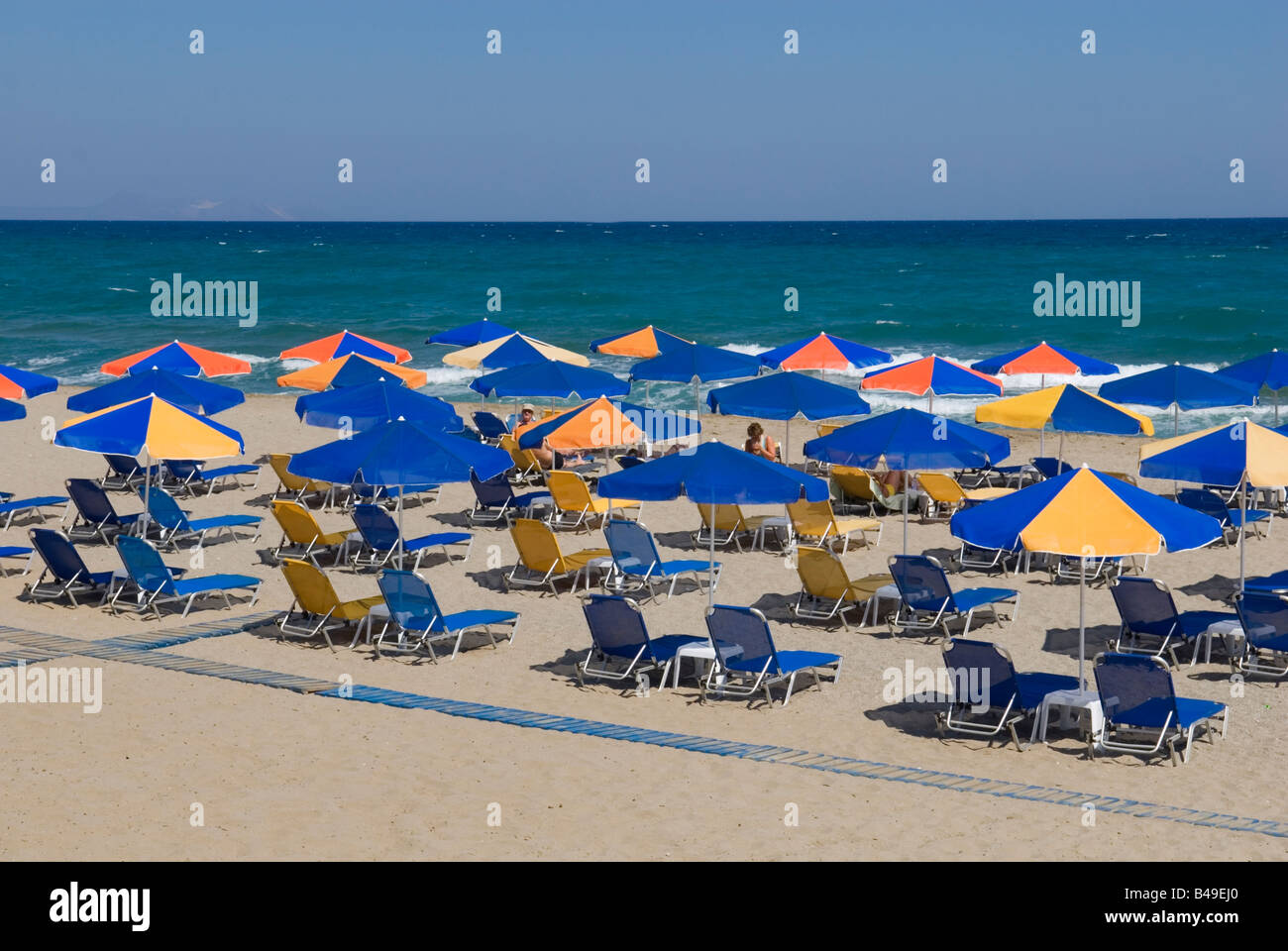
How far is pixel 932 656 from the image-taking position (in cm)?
998

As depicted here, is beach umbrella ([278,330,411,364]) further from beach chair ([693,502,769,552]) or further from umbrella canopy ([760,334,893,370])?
beach chair ([693,502,769,552])

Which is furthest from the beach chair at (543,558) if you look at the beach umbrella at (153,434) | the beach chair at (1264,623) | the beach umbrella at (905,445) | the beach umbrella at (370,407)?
the beach chair at (1264,623)

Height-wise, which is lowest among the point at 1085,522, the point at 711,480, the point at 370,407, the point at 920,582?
the point at 920,582

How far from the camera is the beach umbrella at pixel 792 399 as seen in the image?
13.4m

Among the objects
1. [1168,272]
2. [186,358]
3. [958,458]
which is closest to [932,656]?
[958,458]

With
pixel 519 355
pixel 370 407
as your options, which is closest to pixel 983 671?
pixel 370 407

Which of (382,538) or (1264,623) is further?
(382,538)

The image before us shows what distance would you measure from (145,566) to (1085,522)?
22.3 ft

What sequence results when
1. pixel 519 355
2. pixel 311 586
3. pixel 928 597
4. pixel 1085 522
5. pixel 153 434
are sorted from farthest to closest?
pixel 519 355 < pixel 153 434 < pixel 928 597 < pixel 311 586 < pixel 1085 522

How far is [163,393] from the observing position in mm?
14359

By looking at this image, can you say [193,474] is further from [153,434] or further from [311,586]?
[311,586]

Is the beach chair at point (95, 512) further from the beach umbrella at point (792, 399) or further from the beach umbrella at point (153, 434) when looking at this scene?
the beach umbrella at point (792, 399)

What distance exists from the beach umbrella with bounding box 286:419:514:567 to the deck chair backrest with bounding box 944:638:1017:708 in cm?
377
